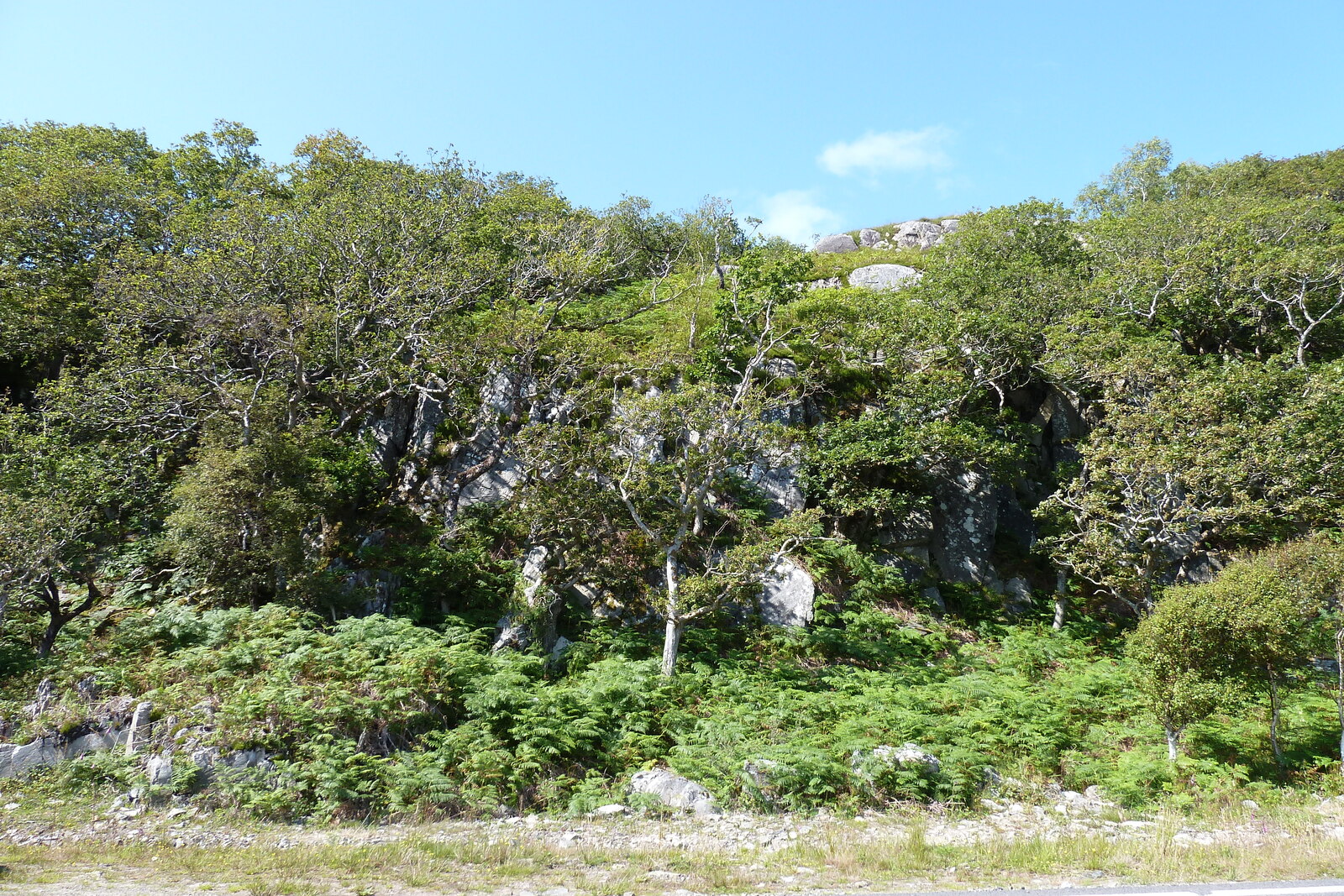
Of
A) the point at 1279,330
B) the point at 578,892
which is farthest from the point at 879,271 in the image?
the point at 578,892

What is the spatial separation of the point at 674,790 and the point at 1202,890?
7513mm

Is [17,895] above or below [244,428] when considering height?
below

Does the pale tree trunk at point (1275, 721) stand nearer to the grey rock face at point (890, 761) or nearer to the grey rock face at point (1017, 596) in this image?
the grey rock face at point (890, 761)

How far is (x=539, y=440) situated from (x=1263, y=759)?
1785cm

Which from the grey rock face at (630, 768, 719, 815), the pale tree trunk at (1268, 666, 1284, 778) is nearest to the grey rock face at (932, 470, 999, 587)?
the pale tree trunk at (1268, 666, 1284, 778)

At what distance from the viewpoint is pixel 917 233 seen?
7188cm

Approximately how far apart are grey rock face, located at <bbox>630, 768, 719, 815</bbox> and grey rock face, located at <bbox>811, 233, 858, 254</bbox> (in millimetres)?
58655

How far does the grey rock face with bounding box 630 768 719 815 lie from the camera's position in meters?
11.3

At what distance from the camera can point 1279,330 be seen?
2466cm

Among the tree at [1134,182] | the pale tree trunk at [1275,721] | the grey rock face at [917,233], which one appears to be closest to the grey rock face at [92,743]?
the pale tree trunk at [1275,721]

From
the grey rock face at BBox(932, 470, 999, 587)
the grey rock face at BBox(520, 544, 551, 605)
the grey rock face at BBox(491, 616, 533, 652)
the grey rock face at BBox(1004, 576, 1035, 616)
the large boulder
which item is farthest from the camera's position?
the grey rock face at BBox(932, 470, 999, 587)

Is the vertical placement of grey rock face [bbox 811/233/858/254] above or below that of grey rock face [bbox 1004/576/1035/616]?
above

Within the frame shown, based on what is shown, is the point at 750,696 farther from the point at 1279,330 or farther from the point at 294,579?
the point at 1279,330

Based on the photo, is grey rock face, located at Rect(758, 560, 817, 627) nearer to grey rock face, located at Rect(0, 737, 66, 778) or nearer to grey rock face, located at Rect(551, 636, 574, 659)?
grey rock face, located at Rect(551, 636, 574, 659)
